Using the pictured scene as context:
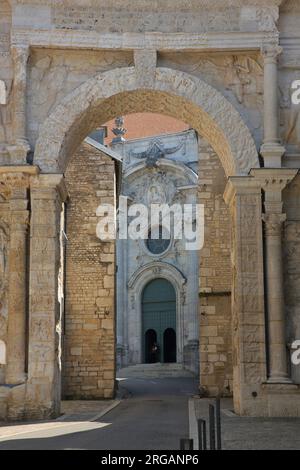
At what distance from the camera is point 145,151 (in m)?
32.2

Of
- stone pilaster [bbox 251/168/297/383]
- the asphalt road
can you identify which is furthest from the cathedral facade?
stone pilaster [bbox 251/168/297/383]

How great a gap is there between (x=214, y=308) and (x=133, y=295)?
13.7 metres

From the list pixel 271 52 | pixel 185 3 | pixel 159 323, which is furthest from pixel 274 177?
pixel 159 323

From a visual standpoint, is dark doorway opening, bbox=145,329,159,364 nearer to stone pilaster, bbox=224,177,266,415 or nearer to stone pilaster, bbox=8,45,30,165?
stone pilaster, bbox=224,177,266,415

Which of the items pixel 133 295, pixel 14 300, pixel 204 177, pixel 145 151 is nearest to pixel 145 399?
pixel 204 177

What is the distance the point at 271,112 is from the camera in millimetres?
12453

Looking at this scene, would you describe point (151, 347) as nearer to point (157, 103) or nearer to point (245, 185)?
point (157, 103)

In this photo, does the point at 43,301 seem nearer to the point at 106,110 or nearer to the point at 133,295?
the point at 106,110

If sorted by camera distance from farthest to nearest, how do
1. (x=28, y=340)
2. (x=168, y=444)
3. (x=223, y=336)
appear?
1. (x=223, y=336)
2. (x=28, y=340)
3. (x=168, y=444)

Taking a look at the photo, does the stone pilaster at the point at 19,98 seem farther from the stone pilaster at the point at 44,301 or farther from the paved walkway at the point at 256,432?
the paved walkway at the point at 256,432

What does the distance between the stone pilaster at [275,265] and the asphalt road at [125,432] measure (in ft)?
5.34

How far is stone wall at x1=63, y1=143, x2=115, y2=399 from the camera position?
1791cm

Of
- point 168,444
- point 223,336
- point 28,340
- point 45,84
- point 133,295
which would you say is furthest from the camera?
point 133,295

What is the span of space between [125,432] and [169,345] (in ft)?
68.2
